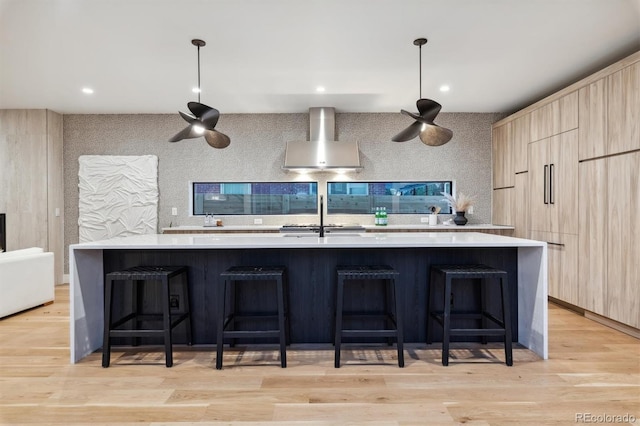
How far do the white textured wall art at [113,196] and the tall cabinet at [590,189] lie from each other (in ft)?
17.1

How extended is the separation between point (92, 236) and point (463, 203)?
18.1ft

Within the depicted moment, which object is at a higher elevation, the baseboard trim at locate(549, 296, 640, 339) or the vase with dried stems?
the vase with dried stems

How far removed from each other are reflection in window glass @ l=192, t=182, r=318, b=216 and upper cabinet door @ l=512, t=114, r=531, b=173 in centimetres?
279

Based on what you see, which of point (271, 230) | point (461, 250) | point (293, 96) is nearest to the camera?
point (461, 250)

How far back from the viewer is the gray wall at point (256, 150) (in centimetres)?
547

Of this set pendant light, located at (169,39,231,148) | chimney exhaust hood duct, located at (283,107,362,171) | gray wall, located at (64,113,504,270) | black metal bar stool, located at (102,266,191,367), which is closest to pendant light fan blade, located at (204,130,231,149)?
pendant light, located at (169,39,231,148)

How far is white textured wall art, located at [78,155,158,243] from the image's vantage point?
5.41 meters

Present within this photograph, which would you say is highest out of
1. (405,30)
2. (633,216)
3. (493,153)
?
(405,30)

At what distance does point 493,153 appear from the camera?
17.8 ft

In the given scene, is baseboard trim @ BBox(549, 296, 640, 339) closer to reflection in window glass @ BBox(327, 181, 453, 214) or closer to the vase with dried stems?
the vase with dried stems

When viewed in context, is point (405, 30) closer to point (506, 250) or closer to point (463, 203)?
point (506, 250)

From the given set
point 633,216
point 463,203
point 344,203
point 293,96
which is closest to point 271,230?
point 344,203

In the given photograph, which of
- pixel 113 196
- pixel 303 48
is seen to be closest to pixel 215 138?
pixel 303 48

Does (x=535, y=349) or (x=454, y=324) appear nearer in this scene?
(x=535, y=349)
